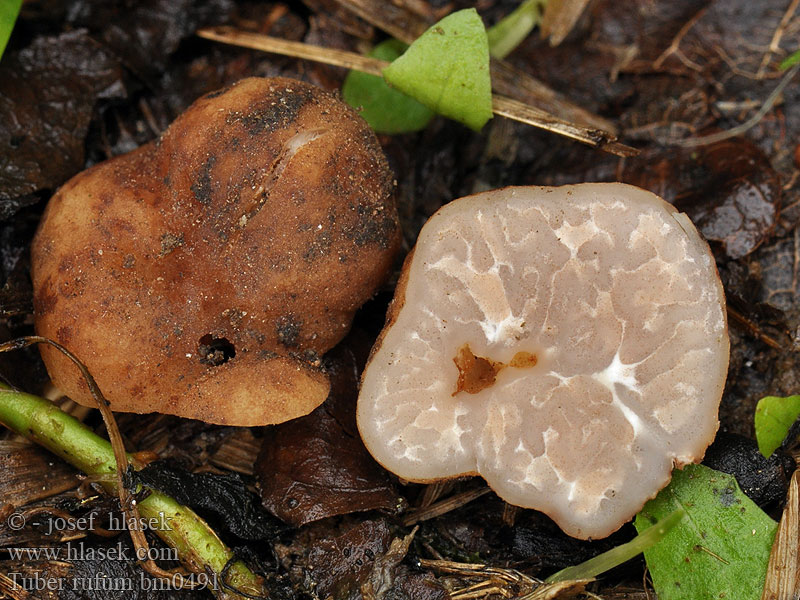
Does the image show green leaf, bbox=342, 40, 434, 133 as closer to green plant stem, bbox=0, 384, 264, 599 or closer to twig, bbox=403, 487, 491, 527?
twig, bbox=403, 487, 491, 527

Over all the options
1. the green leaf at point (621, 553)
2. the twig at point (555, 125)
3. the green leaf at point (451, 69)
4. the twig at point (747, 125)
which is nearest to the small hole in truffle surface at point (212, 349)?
the green leaf at point (451, 69)

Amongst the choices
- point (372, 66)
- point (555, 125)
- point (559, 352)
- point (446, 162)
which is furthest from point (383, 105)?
point (559, 352)

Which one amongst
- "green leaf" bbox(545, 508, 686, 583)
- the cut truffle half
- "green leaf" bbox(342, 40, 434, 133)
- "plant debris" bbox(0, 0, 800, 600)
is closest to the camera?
"green leaf" bbox(545, 508, 686, 583)

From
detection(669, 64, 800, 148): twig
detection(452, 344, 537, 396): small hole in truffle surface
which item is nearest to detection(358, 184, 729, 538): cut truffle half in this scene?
detection(452, 344, 537, 396): small hole in truffle surface

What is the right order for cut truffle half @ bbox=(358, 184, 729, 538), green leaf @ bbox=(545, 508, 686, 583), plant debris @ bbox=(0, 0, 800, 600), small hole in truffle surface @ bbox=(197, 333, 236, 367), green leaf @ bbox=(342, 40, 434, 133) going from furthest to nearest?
1. green leaf @ bbox=(342, 40, 434, 133)
2. plant debris @ bbox=(0, 0, 800, 600)
3. small hole in truffle surface @ bbox=(197, 333, 236, 367)
4. cut truffle half @ bbox=(358, 184, 729, 538)
5. green leaf @ bbox=(545, 508, 686, 583)

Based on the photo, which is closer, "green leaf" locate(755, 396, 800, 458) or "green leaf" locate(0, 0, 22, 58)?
"green leaf" locate(755, 396, 800, 458)

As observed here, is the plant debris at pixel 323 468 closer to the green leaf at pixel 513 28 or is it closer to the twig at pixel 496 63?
the twig at pixel 496 63

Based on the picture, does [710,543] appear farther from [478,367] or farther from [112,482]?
[112,482]
